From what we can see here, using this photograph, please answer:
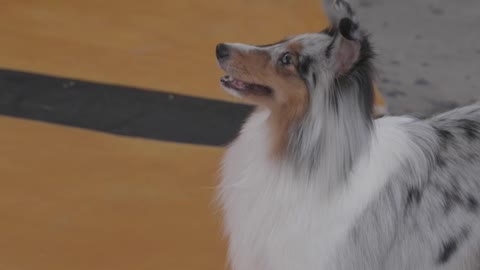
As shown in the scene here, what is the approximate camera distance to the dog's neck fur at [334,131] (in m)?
2.04

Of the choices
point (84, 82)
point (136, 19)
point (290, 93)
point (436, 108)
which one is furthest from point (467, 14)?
point (290, 93)

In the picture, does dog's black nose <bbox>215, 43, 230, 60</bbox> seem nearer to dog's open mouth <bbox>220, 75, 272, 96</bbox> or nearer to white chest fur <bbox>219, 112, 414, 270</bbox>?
dog's open mouth <bbox>220, 75, 272, 96</bbox>

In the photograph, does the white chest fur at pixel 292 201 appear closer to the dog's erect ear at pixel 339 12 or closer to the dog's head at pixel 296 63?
the dog's head at pixel 296 63

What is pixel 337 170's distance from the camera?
2119 millimetres

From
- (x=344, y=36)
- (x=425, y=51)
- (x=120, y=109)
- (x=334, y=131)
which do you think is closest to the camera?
(x=344, y=36)

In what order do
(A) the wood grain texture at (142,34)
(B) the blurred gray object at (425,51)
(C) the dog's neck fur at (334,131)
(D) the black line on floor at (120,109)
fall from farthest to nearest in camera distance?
(B) the blurred gray object at (425,51) < (A) the wood grain texture at (142,34) < (D) the black line on floor at (120,109) < (C) the dog's neck fur at (334,131)

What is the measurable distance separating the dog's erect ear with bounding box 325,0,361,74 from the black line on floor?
1505mm

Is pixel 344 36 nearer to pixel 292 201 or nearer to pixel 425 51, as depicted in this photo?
pixel 292 201

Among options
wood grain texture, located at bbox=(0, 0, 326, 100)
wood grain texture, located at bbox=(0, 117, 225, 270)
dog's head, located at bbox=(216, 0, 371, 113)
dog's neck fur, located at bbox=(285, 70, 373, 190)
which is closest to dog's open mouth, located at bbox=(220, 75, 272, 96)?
dog's head, located at bbox=(216, 0, 371, 113)

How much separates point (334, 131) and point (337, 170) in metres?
0.12

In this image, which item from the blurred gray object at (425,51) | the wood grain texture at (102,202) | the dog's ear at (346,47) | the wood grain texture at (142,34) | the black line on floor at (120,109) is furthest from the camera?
the blurred gray object at (425,51)

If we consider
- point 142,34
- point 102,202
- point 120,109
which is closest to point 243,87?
point 102,202

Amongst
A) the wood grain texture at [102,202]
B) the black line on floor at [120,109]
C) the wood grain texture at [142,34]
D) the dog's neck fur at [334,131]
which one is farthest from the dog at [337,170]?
the wood grain texture at [142,34]

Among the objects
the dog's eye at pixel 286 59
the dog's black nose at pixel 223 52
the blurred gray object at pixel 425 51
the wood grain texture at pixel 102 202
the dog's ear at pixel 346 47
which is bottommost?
the wood grain texture at pixel 102 202
